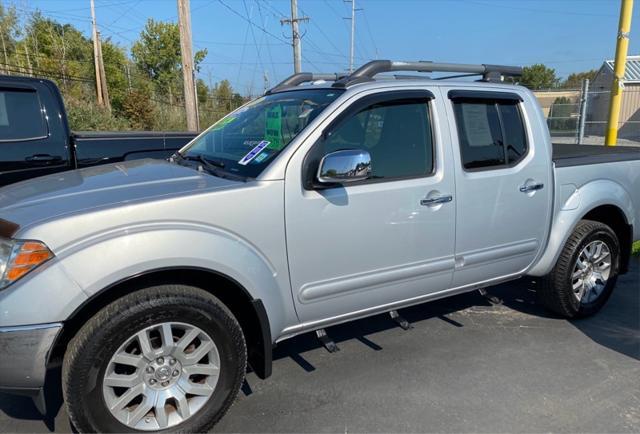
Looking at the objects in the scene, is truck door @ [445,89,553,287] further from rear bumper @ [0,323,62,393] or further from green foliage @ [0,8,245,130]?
green foliage @ [0,8,245,130]

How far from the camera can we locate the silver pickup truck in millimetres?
2170

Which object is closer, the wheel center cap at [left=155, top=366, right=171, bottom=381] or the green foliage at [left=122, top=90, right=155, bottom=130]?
→ the wheel center cap at [left=155, top=366, right=171, bottom=381]

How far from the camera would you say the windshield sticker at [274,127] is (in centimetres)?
288

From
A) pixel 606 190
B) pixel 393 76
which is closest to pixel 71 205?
pixel 393 76

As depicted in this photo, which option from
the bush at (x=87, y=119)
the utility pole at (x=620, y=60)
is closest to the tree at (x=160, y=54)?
the bush at (x=87, y=119)

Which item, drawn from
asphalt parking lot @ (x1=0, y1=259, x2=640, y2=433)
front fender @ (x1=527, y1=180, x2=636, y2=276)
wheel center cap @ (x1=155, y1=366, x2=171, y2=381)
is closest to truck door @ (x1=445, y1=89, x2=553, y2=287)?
front fender @ (x1=527, y1=180, x2=636, y2=276)

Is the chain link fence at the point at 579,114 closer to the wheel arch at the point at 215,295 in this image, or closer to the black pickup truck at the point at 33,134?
the wheel arch at the point at 215,295

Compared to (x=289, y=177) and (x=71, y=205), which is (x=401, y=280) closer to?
(x=289, y=177)

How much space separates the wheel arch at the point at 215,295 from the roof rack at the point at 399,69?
146 cm

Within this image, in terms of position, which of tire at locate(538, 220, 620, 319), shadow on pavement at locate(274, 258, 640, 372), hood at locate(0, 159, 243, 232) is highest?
hood at locate(0, 159, 243, 232)

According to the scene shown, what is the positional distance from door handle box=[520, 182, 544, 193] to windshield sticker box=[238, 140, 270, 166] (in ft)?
6.28

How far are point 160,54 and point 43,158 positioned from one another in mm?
41145

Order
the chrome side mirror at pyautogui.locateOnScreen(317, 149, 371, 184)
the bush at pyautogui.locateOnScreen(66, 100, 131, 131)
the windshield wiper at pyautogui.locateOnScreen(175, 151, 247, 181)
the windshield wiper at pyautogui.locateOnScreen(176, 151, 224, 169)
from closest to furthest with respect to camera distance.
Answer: the chrome side mirror at pyautogui.locateOnScreen(317, 149, 371, 184), the windshield wiper at pyautogui.locateOnScreen(175, 151, 247, 181), the windshield wiper at pyautogui.locateOnScreen(176, 151, 224, 169), the bush at pyautogui.locateOnScreen(66, 100, 131, 131)

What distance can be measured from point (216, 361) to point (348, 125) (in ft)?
5.09
